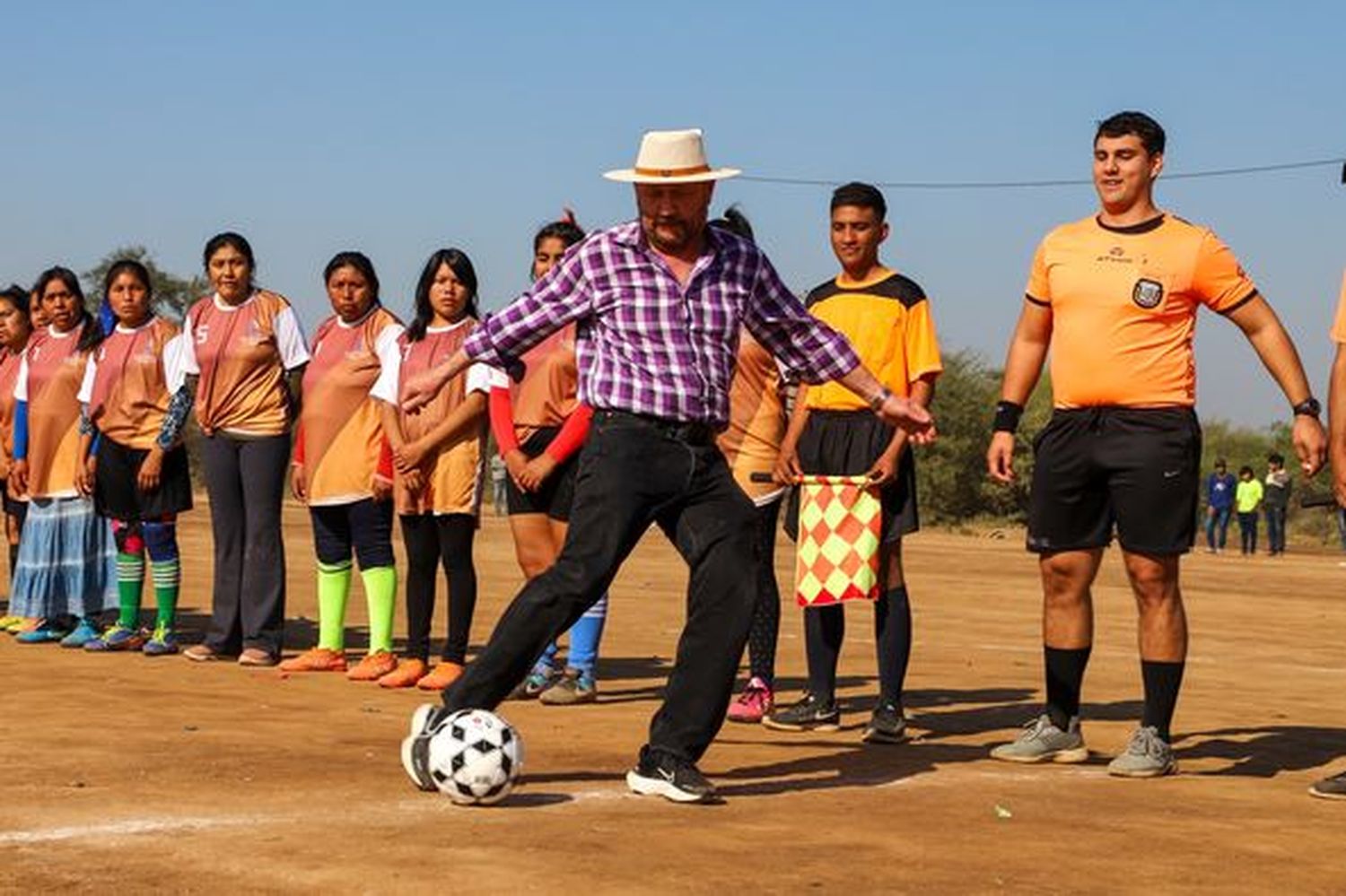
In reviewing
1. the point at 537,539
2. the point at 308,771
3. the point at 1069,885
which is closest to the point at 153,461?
the point at 537,539

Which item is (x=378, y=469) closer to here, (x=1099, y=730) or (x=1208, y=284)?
(x=1099, y=730)

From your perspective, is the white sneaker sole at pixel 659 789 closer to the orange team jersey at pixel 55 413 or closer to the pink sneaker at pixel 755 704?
the pink sneaker at pixel 755 704

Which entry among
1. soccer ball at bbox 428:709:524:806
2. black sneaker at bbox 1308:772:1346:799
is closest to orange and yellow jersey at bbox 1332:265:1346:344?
Result: black sneaker at bbox 1308:772:1346:799

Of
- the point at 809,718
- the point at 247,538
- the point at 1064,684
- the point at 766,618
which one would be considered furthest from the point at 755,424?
the point at 247,538

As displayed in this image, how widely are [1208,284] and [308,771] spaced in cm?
385

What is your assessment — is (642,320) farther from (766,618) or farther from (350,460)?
(350,460)

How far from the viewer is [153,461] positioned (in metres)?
12.7

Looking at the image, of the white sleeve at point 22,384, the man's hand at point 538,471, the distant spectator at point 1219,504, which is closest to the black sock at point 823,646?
the man's hand at point 538,471

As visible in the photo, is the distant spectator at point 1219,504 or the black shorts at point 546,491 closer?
the black shorts at point 546,491

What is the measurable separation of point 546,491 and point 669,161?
3.37 meters

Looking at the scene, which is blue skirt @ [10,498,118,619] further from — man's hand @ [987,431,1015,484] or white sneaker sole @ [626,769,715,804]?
white sneaker sole @ [626,769,715,804]

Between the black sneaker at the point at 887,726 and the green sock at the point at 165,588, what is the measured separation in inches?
201

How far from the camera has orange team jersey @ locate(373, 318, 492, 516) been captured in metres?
11.1

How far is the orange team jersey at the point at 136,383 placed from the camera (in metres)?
12.9
